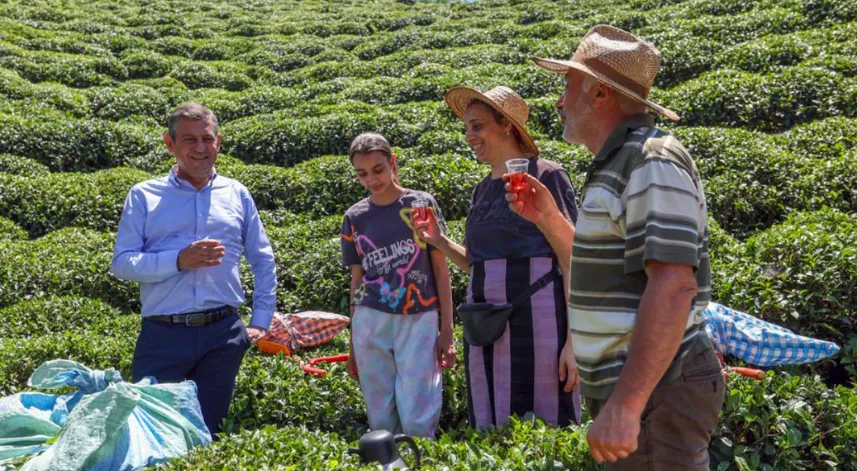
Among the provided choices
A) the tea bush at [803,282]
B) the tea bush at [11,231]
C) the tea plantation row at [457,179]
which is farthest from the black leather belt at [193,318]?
the tea bush at [11,231]

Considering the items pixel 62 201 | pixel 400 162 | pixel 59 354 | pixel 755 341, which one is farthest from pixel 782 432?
pixel 62 201

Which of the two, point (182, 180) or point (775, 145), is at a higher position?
point (182, 180)

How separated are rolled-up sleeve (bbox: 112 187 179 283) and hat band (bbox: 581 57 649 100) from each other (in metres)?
Answer: 2.33

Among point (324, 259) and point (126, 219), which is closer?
point (126, 219)

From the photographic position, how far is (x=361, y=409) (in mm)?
5121

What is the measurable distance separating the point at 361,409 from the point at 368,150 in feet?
5.59

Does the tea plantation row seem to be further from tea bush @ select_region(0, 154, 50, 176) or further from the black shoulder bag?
the black shoulder bag

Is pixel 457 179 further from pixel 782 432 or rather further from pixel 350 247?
pixel 782 432

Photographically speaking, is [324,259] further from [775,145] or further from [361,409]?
[775,145]

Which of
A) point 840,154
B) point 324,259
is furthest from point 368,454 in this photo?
point 840,154

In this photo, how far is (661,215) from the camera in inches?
86.8

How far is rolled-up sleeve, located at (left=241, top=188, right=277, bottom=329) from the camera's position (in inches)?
176

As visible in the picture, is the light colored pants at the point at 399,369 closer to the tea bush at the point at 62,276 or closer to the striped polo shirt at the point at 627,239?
the striped polo shirt at the point at 627,239

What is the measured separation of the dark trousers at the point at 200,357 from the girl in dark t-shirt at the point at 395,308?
0.69 metres
